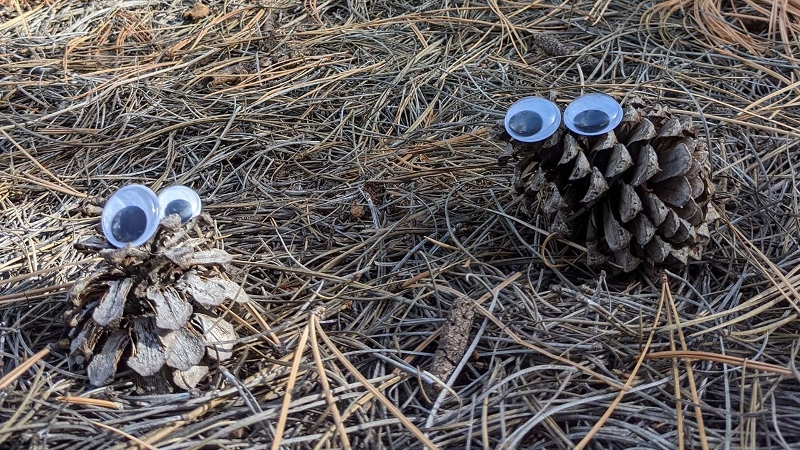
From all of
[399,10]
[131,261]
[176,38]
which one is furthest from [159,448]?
[399,10]

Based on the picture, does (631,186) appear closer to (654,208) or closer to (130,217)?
(654,208)

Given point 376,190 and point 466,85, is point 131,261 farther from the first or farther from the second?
point 466,85

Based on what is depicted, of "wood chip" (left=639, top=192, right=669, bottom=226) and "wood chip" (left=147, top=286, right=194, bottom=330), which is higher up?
"wood chip" (left=147, top=286, right=194, bottom=330)

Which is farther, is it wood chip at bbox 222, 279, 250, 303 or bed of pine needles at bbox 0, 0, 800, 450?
wood chip at bbox 222, 279, 250, 303

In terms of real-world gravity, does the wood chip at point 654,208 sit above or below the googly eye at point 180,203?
below

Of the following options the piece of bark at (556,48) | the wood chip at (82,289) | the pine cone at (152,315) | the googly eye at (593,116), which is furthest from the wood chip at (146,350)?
the piece of bark at (556,48)

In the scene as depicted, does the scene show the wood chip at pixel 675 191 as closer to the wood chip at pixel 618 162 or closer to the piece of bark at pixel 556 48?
the wood chip at pixel 618 162

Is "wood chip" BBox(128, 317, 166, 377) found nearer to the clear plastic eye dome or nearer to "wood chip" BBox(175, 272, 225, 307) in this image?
"wood chip" BBox(175, 272, 225, 307)

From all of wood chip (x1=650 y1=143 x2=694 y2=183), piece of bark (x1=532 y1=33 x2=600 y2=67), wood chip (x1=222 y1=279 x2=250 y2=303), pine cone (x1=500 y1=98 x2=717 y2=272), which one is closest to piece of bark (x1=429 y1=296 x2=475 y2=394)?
pine cone (x1=500 y1=98 x2=717 y2=272)
